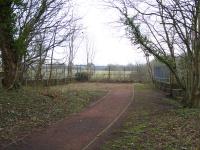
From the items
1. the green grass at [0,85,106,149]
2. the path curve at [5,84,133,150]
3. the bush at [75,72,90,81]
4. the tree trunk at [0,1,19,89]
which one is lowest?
the path curve at [5,84,133,150]

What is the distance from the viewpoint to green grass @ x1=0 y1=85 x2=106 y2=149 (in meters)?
12.9

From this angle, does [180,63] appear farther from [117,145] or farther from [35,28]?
[117,145]

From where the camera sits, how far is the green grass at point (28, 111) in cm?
1285

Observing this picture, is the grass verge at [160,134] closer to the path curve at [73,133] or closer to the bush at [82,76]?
the path curve at [73,133]

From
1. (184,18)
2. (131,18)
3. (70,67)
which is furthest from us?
(70,67)

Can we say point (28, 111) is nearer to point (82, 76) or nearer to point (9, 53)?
point (9, 53)

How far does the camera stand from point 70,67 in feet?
168

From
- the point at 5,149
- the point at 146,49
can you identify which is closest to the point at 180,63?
the point at 146,49

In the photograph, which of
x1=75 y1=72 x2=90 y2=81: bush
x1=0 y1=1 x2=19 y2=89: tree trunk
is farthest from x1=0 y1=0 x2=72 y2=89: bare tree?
x1=75 y1=72 x2=90 y2=81: bush

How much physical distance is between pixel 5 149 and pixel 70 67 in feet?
134

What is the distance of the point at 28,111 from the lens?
15891mm

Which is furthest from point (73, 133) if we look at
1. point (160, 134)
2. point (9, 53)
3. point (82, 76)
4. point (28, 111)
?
point (82, 76)

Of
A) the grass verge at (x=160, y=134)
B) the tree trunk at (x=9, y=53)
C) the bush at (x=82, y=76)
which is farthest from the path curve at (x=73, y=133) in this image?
the bush at (x=82, y=76)

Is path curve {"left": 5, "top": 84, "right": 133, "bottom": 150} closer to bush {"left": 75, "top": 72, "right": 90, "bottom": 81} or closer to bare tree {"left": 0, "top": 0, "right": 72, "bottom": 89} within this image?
bare tree {"left": 0, "top": 0, "right": 72, "bottom": 89}
